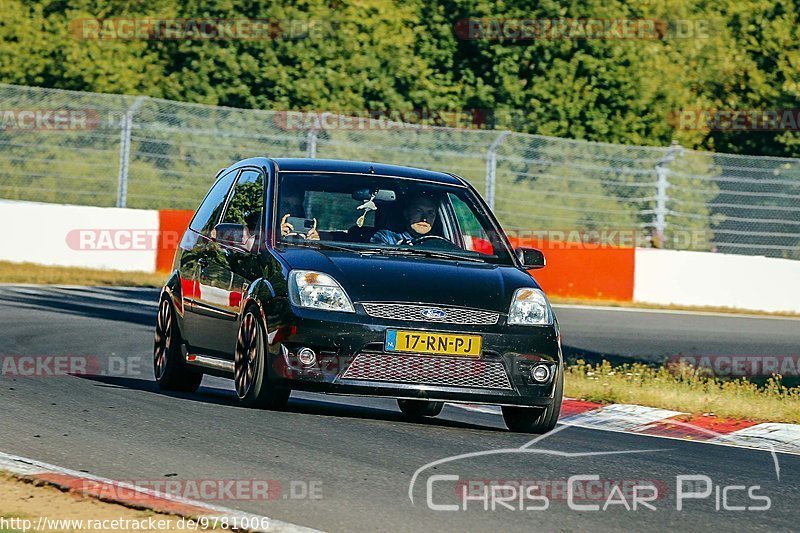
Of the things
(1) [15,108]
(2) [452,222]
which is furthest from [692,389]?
(1) [15,108]

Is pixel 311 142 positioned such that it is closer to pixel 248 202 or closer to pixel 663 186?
pixel 663 186

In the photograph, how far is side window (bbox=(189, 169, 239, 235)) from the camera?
35.5 ft

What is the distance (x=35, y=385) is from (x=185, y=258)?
1343 mm

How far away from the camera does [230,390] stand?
11523mm

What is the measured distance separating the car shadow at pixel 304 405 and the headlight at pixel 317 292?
0.83m

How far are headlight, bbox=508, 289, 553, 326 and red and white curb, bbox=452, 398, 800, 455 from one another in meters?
1.42

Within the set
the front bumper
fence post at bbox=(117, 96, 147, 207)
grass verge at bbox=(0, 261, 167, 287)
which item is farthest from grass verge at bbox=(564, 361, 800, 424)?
fence post at bbox=(117, 96, 147, 207)

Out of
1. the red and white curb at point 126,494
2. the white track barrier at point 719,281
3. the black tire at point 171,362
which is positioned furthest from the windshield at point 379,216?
the white track barrier at point 719,281

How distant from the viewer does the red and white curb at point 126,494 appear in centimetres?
613

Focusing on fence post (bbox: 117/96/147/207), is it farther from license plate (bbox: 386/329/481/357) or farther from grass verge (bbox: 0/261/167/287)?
license plate (bbox: 386/329/481/357)

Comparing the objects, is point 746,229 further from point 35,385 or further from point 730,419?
point 35,385

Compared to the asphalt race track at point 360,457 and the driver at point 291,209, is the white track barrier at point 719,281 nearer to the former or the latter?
the asphalt race track at point 360,457

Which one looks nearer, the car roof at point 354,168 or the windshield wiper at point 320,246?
the windshield wiper at point 320,246

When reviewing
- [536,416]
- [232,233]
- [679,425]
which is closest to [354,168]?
[232,233]
